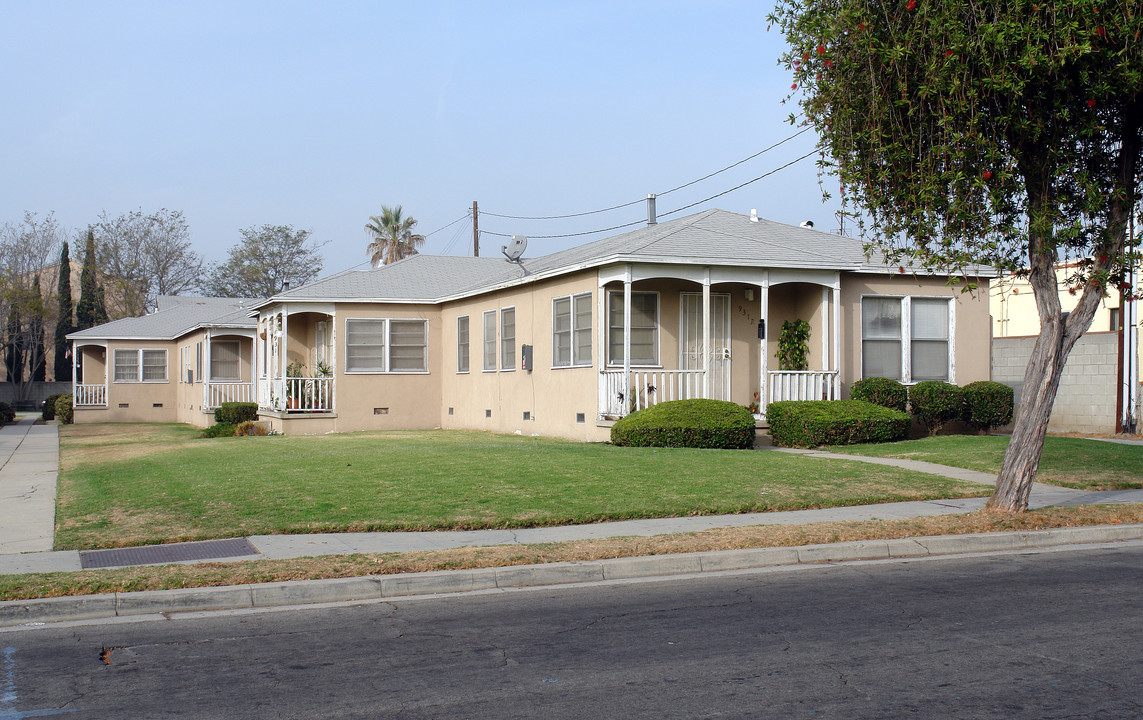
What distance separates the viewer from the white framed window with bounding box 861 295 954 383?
20.5m

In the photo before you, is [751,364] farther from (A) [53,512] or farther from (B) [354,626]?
(B) [354,626]

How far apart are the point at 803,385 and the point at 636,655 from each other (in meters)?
14.2

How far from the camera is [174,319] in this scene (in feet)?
133

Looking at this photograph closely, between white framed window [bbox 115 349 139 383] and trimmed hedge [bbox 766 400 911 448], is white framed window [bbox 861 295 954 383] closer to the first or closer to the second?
trimmed hedge [bbox 766 400 911 448]

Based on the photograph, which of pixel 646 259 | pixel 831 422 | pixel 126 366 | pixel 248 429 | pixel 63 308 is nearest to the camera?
pixel 831 422

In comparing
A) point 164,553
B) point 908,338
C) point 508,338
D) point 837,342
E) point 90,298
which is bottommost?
point 164,553

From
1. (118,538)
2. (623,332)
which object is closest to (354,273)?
(623,332)

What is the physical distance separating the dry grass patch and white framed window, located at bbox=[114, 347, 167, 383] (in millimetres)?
33025

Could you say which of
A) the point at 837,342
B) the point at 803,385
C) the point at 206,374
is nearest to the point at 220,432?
the point at 206,374

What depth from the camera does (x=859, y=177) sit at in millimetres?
10578

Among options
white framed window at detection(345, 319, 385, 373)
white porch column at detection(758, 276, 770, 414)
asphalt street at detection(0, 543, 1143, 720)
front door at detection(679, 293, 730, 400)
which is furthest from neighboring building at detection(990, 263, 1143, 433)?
asphalt street at detection(0, 543, 1143, 720)

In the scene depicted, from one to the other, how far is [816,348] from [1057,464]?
6.27 m

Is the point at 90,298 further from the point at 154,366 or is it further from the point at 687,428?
the point at 687,428

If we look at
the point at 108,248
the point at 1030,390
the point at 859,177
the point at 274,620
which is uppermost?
the point at 108,248
